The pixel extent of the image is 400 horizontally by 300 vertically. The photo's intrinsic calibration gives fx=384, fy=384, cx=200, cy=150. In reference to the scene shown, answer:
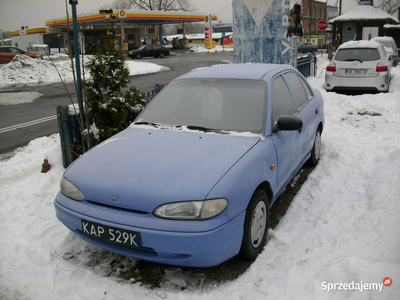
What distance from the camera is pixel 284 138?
4133 mm

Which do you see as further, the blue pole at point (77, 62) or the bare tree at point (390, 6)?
the bare tree at point (390, 6)

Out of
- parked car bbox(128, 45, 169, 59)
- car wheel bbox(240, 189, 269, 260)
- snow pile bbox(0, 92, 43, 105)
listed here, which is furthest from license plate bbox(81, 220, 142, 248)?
parked car bbox(128, 45, 169, 59)

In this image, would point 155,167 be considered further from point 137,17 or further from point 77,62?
point 137,17

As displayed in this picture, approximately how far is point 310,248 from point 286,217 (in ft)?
2.25

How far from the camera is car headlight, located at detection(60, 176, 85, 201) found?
10.8 feet

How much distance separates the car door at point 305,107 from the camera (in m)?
4.93

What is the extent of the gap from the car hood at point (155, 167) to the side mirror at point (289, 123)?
1.10 feet

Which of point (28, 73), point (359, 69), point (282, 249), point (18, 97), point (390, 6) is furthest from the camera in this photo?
point (390, 6)

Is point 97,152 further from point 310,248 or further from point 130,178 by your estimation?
point 310,248

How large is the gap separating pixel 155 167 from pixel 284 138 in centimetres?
159

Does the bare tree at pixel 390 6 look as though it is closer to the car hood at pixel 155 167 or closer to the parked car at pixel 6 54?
the parked car at pixel 6 54

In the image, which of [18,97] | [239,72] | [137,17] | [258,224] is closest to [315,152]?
[239,72]

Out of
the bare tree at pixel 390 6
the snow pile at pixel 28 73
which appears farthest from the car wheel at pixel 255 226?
the bare tree at pixel 390 6

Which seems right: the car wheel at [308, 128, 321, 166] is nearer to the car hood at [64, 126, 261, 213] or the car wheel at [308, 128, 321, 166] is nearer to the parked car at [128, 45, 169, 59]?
the car hood at [64, 126, 261, 213]
